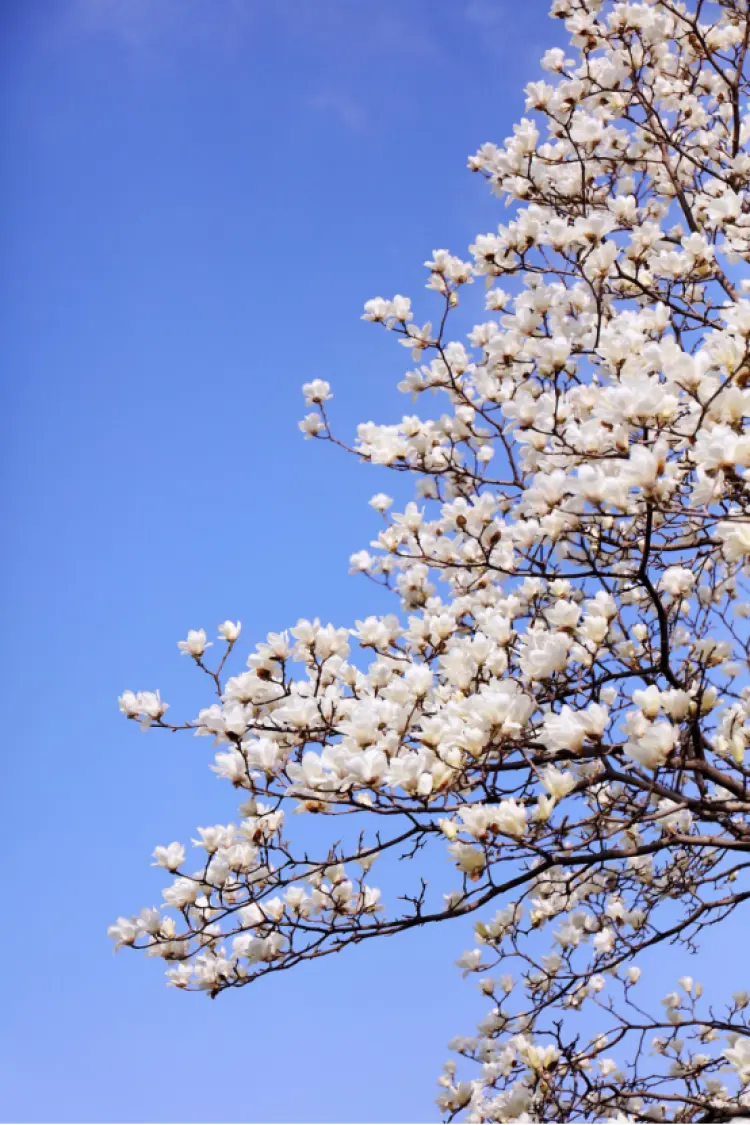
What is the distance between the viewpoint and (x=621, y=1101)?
178 inches

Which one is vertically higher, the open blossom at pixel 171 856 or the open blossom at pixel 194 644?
the open blossom at pixel 194 644

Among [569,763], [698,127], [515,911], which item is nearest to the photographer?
[515,911]

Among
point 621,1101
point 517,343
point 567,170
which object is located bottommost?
point 621,1101

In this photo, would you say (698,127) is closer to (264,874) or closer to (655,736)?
(655,736)

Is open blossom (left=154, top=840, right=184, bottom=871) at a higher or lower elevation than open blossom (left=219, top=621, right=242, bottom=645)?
lower

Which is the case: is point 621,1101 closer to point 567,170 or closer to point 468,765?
point 468,765

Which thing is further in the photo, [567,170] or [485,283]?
[567,170]

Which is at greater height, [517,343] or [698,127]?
[698,127]

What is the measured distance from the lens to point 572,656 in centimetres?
291

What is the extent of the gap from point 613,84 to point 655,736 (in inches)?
152

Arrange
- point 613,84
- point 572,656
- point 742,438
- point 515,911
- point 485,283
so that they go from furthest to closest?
point 613,84, point 485,283, point 515,911, point 572,656, point 742,438

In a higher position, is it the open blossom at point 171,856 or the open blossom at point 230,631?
the open blossom at point 230,631

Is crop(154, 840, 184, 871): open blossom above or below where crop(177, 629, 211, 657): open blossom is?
below

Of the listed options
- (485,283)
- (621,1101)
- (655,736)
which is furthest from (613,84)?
(621,1101)
